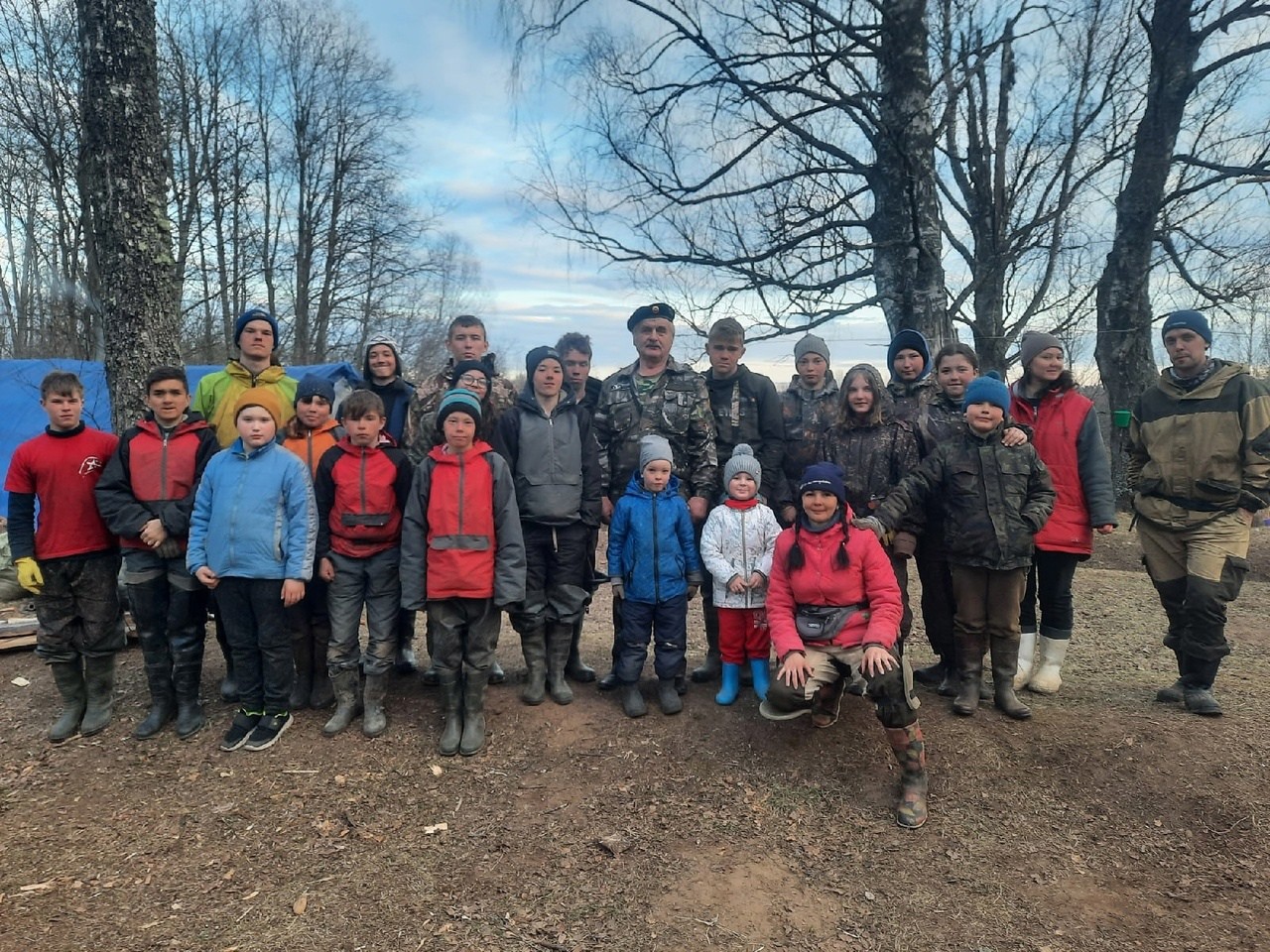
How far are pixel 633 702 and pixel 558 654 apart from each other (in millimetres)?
590

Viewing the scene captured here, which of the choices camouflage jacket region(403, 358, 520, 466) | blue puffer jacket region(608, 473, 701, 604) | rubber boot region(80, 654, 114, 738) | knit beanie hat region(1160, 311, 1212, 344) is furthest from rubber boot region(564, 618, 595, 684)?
knit beanie hat region(1160, 311, 1212, 344)

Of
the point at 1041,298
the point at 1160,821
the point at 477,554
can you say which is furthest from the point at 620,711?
the point at 1041,298

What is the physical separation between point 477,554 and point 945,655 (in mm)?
3131

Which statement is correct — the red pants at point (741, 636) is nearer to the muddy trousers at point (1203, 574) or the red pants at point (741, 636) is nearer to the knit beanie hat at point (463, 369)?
the knit beanie hat at point (463, 369)

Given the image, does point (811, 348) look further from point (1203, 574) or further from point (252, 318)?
point (252, 318)

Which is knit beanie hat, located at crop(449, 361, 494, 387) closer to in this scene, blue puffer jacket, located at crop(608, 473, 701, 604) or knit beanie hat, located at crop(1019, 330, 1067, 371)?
blue puffer jacket, located at crop(608, 473, 701, 604)

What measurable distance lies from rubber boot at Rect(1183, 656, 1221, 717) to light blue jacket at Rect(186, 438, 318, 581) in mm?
5485

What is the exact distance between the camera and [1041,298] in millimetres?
13461

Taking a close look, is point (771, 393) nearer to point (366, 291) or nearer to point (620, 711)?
point (620, 711)

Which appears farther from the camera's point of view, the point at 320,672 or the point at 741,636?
the point at 320,672

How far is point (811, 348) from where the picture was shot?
5211 mm

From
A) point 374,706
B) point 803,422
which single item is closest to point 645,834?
point 374,706

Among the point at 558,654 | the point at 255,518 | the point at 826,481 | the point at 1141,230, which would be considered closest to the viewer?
the point at 826,481

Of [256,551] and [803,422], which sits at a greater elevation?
[803,422]
